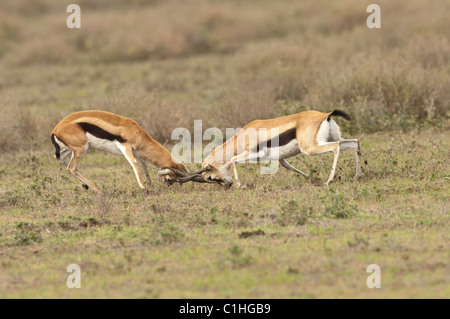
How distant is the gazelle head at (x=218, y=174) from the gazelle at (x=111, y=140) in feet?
Answer: 0.89

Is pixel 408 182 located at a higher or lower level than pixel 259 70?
lower

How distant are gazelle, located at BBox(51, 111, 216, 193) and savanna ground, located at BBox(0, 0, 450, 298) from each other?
28 centimetres

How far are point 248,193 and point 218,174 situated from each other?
0.69 meters

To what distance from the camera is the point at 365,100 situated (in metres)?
12.2

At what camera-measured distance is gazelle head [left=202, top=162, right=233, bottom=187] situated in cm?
930

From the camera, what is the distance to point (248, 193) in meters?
8.77

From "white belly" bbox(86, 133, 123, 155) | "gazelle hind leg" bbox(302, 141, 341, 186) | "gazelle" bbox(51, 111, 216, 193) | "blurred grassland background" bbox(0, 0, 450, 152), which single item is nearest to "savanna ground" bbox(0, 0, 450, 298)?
"blurred grassland background" bbox(0, 0, 450, 152)

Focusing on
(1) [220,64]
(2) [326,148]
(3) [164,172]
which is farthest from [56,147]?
(1) [220,64]

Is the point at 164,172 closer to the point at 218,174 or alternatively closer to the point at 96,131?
the point at 218,174

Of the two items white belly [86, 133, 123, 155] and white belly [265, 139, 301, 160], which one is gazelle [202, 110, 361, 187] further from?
white belly [86, 133, 123, 155]
